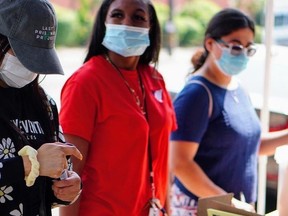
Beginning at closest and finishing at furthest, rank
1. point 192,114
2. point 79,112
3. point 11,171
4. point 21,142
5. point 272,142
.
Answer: point 11,171, point 21,142, point 79,112, point 192,114, point 272,142

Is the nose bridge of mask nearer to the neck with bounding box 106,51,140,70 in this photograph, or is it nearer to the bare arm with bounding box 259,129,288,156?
the neck with bounding box 106,51,140,70

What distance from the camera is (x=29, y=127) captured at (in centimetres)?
154

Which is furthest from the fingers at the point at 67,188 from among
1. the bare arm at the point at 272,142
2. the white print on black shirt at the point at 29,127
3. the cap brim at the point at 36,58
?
the bare arm at the point at 272,142

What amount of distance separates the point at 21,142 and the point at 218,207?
2.16 ft

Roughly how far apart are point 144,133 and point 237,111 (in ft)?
2.13

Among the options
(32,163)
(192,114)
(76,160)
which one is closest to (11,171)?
(32,163)

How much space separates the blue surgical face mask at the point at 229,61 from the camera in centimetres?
259

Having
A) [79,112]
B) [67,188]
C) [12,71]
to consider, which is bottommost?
[67,188]

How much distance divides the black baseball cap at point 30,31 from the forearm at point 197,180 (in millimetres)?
1059

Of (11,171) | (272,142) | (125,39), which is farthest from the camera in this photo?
(272,142)

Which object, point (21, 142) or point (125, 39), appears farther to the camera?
point (125, 39)

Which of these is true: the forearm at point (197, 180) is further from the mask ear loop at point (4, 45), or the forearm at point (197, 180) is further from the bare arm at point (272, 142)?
the mask ear loop at point (4, 45)

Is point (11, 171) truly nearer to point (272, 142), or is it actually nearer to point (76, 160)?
point (76, 160)

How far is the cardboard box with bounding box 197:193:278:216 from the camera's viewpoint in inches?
67.6
